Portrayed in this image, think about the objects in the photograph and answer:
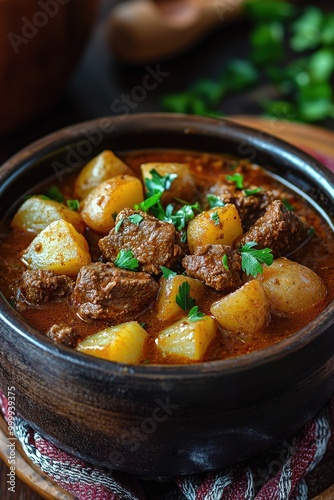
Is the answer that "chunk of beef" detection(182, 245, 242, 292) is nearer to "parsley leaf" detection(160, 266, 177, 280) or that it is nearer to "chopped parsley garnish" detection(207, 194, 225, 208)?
"parsley leaf" detection(160, 266, 177, 280)

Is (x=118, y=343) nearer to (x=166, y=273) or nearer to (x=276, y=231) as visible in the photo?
(x=166, y=273)

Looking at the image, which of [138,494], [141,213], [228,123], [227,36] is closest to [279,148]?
[228,123]

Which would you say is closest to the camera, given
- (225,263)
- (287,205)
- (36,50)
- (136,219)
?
(225,263)

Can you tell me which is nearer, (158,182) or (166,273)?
(166,273)

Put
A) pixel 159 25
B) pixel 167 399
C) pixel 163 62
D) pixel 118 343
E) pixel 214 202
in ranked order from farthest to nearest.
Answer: pixel 163 62, pixel 159 25, pixel 214 202, pixel 118 343, pixel 167 399

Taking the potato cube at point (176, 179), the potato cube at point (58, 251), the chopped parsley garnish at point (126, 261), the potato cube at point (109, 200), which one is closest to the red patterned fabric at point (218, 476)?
the potato cube at point (58, 251)

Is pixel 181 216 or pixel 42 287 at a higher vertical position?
pixel 42 287

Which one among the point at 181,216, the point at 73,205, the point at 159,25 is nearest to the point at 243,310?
the point at 181,216
